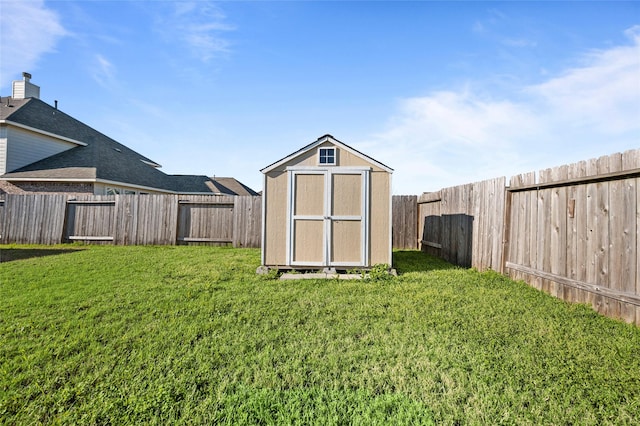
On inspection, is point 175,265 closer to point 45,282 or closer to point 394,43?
point 45,282

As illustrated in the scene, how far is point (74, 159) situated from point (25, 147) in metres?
2.24

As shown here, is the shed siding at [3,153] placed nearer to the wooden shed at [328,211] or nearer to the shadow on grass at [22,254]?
the shadow on grass at [22,254]

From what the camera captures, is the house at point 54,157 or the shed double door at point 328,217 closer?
the shed double door at point 328,217

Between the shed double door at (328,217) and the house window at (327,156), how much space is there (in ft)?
0.70

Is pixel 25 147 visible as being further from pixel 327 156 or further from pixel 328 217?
pixel 328 217

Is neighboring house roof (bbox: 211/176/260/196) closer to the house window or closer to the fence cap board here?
the fence cap board

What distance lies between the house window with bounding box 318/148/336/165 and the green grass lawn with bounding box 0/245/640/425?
2980 mm

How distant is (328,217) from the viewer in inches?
269

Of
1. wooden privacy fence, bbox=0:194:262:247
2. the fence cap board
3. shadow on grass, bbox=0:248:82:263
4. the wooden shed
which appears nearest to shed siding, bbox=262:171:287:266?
the wooden shed

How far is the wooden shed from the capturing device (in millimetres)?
6820

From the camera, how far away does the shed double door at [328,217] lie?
6.83m

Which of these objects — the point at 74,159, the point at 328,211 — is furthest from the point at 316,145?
the point at 74,159

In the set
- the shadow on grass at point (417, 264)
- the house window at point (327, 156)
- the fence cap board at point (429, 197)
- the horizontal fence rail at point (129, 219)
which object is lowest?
the shadow on grass at point (417, 264)

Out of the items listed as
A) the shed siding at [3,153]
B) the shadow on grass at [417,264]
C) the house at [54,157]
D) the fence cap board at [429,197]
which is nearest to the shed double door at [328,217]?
the shadow on grass at [417,264]
